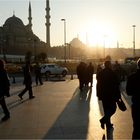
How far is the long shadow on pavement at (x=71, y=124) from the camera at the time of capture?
10.9 meters

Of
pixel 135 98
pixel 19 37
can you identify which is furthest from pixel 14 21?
pixel 135 98

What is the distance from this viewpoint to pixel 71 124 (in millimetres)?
12734

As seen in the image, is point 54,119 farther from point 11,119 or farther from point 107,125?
point 107,125

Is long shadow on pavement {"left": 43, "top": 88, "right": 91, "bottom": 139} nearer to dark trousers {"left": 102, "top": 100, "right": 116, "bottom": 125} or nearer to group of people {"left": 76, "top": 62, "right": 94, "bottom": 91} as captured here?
dark trousers {"left": 102, "top": 100, "right": 116, "bottom": 125}

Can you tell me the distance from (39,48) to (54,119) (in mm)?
126360

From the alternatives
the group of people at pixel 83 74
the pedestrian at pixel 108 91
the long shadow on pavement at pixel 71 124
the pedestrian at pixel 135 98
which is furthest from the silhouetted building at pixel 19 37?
the pedestrian at pixel 135 98

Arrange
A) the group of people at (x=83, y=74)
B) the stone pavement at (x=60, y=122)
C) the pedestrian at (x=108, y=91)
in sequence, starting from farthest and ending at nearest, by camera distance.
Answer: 1. the group of people at (x=83, y=74)
2. the pedestrian at (x=108, y=91)
3. the stone pavement at (x=60, y=122)

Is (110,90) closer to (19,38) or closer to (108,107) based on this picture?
(108,107)

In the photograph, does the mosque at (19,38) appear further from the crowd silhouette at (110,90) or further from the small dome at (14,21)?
the crowd silhouette at (110,90)

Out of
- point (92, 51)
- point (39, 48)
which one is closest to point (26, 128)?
point (39, 48)

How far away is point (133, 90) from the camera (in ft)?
29.3

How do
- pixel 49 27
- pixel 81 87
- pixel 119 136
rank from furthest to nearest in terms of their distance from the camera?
pixel 49 27 < pixel 81 87 < pixel 119 136

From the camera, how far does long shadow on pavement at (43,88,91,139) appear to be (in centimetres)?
1091

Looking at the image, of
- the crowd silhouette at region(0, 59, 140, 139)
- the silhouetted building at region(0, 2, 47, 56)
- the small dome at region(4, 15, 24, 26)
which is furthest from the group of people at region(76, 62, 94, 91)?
the small dome at region(4, 15, 24, 26)
